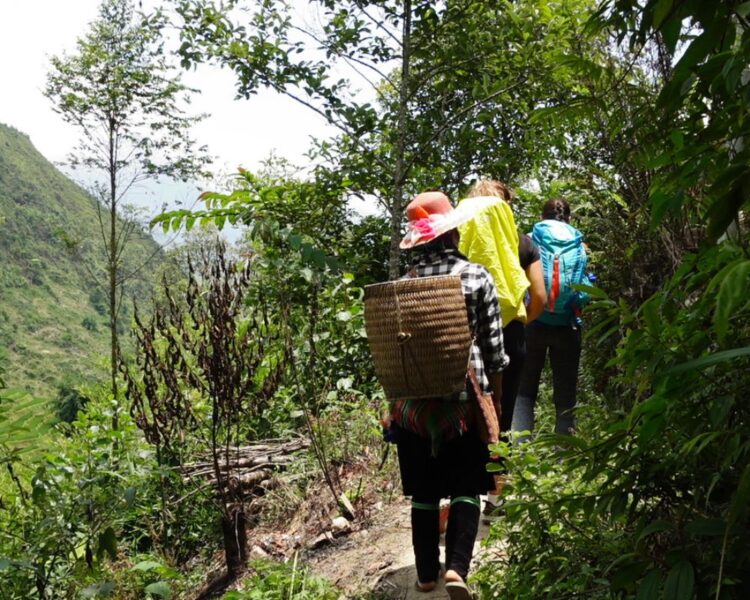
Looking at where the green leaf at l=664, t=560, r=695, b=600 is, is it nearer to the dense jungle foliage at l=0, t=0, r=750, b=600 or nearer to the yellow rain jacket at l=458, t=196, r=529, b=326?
the dense jungle foliage at l=0, t=0, r=750, b=600

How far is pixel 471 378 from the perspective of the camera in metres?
3.29

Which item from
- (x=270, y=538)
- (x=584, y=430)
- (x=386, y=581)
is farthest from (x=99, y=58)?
(x=584, y=430)

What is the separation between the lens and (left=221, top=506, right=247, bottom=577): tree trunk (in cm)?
454

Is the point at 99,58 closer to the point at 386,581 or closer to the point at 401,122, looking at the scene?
the point at 401,122

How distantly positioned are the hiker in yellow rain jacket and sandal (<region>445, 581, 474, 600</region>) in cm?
81

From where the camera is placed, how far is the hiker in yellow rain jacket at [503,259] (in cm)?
394

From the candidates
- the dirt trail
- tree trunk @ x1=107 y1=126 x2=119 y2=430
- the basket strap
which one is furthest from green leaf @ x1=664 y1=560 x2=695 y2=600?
tree trunk @ x1=107 y1=126 x2=119 y2=430

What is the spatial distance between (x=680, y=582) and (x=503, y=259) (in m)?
2.85

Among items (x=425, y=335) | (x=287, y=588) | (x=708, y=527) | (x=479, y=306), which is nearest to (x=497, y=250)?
(x=479, y=306)

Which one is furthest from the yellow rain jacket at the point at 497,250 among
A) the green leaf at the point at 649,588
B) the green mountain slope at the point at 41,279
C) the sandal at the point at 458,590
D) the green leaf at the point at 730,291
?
the green mountain slope at the point at 41,279

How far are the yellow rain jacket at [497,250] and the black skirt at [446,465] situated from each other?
84cm

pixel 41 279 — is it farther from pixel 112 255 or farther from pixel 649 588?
pixel 649 588

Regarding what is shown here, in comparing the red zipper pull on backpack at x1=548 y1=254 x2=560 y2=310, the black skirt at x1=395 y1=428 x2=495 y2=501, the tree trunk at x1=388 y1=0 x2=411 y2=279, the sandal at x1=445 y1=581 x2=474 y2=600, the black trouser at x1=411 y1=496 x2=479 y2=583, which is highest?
the tree trunk at x1=388 y1=0 x2=411 y2=279

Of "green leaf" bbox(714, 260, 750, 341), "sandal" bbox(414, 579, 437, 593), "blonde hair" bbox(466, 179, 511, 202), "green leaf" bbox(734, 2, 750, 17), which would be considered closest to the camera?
"green leaf" bbox(714, 260, 750, 341)
